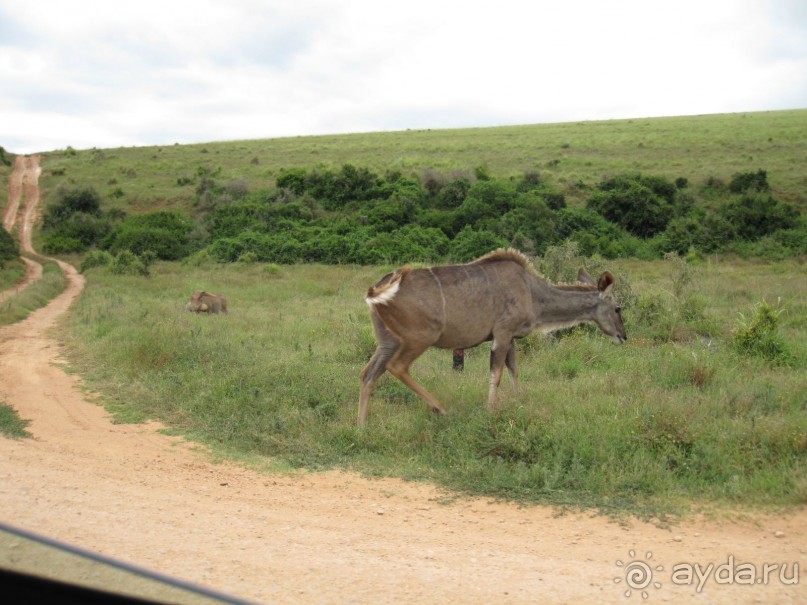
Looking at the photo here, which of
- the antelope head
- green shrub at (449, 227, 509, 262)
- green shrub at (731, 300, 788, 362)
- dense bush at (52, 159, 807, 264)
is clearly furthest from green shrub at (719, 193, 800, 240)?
the antelope head

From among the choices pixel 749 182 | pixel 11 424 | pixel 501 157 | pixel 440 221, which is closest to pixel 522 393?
pixel 11 424

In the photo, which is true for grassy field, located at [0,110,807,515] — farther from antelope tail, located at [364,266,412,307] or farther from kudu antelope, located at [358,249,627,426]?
antelope tail, located at [364,266,412,307]

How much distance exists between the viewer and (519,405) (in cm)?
740

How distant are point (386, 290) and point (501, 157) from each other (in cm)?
4183

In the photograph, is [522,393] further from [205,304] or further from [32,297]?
[32,297]

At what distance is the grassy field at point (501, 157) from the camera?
39.9 meters

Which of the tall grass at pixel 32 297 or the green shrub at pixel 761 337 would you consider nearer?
the green shrub at pixel 761 337

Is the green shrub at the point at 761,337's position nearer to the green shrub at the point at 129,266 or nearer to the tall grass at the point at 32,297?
the tall grass at the point at 32,297

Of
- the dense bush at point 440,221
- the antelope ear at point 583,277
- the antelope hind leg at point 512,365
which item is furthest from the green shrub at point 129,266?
the antelope hind leg at point 512,365

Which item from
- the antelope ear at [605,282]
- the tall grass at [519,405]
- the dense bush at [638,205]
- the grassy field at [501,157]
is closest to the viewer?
the tall grass at [519,405]

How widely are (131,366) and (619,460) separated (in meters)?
7.43

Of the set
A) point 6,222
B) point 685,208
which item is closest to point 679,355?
point 685,208

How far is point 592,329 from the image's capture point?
42.1 feet

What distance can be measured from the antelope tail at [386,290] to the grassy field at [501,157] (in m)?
27.9
